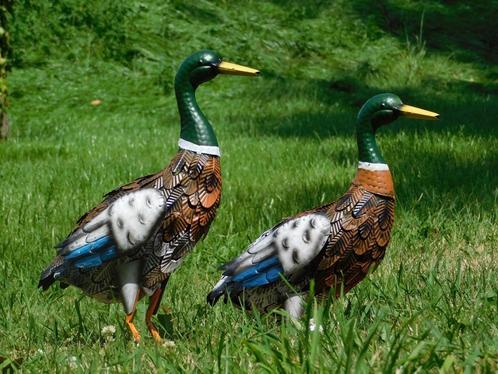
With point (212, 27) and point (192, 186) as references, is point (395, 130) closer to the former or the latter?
point (212, 27)

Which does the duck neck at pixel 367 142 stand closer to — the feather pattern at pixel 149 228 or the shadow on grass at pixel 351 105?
the feather pattern at pixel 149 228

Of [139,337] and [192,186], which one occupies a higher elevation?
[192,186]

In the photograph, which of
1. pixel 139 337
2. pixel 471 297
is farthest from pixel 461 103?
pixel 139 337

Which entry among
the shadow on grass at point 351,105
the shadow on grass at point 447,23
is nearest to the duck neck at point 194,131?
the shadow on grass at point 351,105

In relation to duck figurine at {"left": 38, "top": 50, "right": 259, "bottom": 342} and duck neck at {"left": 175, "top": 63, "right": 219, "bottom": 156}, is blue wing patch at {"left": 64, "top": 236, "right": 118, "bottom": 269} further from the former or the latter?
duck neck at {"left": 175, "top": 63, "right": 219, "bottom": 156}

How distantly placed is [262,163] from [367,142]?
4.08m

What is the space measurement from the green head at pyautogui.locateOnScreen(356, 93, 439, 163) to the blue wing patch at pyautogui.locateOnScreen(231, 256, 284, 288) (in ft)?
1.81

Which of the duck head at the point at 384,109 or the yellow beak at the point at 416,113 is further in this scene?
the duck head at the point at 384,109

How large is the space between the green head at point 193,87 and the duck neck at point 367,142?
489mm

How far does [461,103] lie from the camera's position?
35.8 ft

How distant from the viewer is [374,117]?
3.69m

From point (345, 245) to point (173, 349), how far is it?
0.76m

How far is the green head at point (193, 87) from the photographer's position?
354 centimetres

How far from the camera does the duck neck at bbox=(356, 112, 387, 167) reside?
3.62 metres
